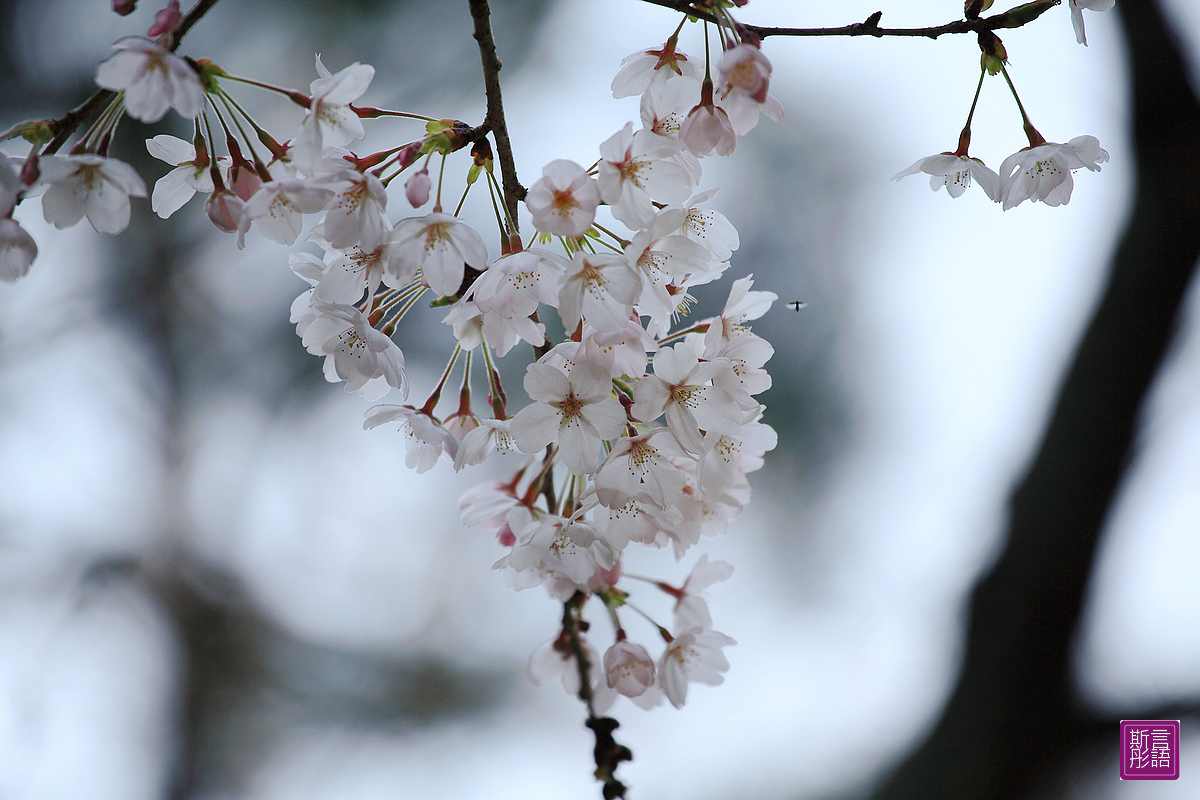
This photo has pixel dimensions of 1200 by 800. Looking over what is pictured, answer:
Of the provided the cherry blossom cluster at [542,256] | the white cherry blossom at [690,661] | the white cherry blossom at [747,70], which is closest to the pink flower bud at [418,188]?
the cherry blossom cluster at [542,256]

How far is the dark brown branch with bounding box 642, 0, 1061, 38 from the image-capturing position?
18.7 inches

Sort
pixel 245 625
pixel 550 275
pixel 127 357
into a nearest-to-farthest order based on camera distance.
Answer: pixel 550 275
pixel 127 357
pixel 245 625

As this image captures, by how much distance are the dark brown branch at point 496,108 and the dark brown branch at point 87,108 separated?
0.49 ft

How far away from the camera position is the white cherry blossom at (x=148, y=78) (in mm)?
407

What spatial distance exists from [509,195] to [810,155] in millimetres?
1682

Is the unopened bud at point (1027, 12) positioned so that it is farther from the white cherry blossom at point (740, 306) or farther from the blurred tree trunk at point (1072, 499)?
the blurred tree trunk at point (1072, 499)

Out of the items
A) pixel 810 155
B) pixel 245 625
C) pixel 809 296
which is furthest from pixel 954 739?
pixel 245 625

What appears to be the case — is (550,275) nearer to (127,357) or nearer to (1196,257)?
(1196,257)

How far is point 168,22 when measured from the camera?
16.6 inches

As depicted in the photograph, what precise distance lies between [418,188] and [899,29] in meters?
0.34

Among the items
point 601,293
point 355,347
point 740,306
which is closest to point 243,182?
point 355,347

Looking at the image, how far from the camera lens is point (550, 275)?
0.50 metres

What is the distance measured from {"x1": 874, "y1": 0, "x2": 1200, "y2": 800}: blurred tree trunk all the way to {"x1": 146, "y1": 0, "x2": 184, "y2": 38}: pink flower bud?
1720 millimetres

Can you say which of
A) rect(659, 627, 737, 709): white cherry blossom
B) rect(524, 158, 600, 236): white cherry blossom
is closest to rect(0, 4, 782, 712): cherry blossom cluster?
rect(524, 158, 600, 236): white cherry blossom
